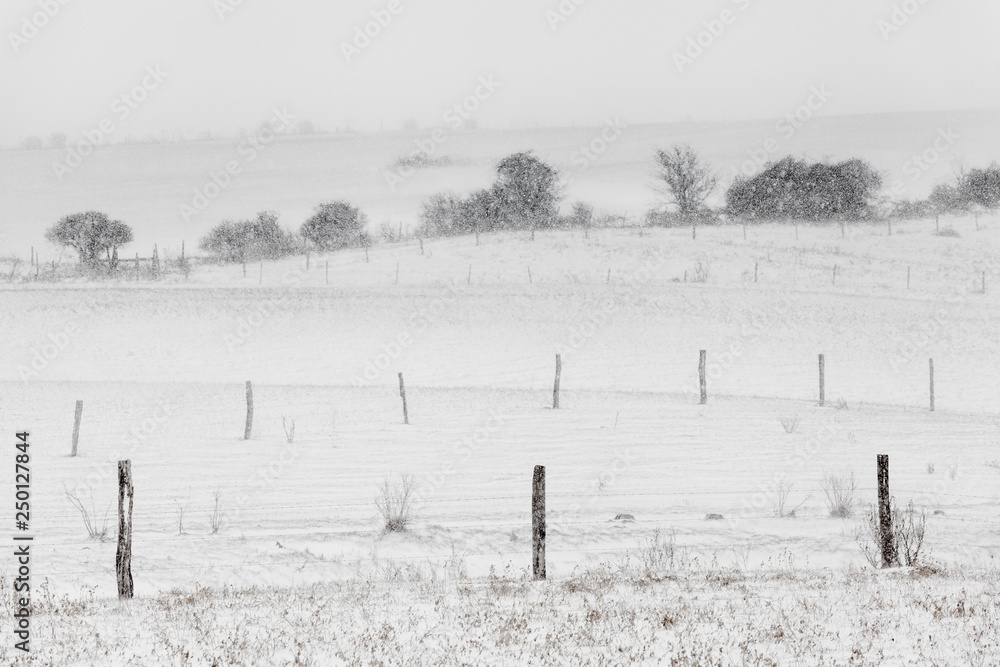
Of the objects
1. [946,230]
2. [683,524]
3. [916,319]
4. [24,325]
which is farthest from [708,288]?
[683,524]

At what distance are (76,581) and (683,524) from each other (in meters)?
8.68

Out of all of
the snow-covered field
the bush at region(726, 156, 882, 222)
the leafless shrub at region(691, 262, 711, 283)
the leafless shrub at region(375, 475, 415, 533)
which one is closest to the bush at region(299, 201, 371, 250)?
the snow-covered field

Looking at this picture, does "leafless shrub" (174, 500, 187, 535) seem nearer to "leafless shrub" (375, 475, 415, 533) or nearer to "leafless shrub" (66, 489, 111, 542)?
"leafless shrub" (66, 489, 111, 542)

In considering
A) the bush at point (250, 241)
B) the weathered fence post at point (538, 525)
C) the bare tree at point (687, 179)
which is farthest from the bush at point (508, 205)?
the weathered fence post at point (538, 525)

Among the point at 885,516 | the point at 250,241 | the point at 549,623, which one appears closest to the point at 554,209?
the point at 250,241

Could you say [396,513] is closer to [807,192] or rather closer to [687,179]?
[807,192]

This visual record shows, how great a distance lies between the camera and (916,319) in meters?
47.3

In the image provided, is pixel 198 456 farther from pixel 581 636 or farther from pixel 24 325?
pixel 24 325

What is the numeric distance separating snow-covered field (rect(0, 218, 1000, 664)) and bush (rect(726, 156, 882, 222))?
6.24 meters

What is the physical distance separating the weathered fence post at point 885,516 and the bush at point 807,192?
212ft

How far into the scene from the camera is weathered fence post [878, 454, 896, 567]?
12.8 m

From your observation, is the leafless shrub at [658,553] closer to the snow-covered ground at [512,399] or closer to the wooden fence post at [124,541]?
the snow-covered ground at [512,399]

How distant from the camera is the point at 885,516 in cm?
1299

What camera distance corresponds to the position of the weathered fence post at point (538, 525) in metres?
12.6
